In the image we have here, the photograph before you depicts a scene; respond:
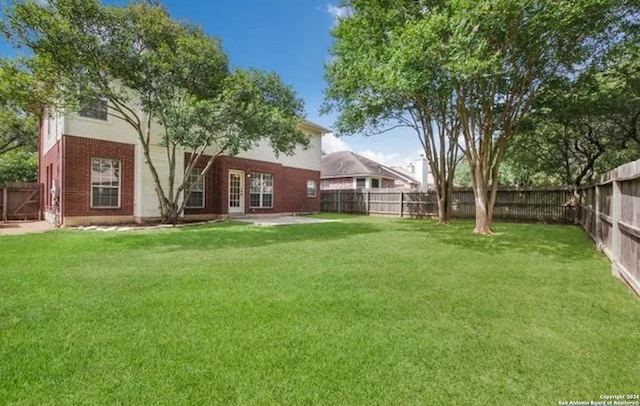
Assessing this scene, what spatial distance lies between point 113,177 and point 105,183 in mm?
350

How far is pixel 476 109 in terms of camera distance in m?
9.94

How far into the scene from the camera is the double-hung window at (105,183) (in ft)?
37.3

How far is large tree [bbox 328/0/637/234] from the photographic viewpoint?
21.9 feet

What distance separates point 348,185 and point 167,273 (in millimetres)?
21660

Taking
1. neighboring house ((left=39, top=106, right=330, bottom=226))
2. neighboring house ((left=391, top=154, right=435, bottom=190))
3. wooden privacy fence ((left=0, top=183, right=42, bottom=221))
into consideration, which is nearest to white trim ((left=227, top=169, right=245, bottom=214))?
neighboring house ((left=39, top=106, right=330, bottom=226))

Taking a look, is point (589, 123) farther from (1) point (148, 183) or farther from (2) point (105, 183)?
(2) point (105, 183)

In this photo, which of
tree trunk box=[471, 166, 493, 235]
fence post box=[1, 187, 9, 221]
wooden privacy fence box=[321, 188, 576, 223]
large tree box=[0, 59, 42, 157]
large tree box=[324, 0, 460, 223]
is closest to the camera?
large tree box=[324, 0, 460, 223]

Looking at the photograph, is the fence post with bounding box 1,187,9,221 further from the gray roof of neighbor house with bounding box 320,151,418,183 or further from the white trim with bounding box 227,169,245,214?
the gray roof of neighbor house with bounding box 320,151,418,183

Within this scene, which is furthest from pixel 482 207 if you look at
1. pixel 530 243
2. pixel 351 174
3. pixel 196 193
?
pixel 351 174

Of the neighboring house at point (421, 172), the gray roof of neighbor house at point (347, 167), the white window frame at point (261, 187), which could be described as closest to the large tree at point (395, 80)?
the white window frame at point (261, 187)

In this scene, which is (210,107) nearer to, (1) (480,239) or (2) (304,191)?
(1) (480,239)

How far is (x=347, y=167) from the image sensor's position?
26.6m

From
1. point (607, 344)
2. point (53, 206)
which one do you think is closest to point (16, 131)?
point (53, 206)

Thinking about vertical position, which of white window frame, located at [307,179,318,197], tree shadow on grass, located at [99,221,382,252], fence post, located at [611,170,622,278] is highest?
white window frame, located at [307,179,318,197]
